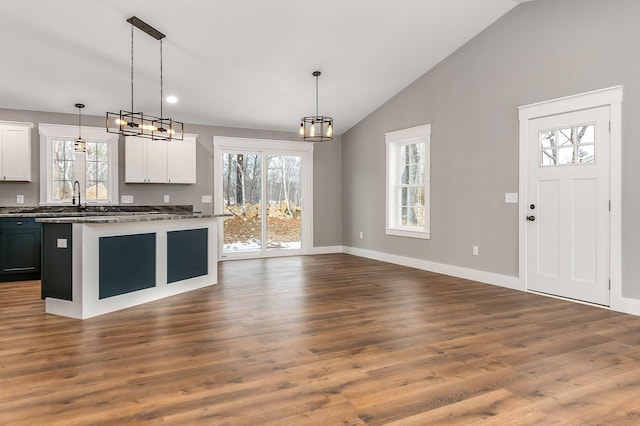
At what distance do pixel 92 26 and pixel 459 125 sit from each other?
4.84 m

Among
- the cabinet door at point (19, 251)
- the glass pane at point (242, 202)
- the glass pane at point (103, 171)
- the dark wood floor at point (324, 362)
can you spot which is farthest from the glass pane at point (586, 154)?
the cabinet door at point (19, 251)

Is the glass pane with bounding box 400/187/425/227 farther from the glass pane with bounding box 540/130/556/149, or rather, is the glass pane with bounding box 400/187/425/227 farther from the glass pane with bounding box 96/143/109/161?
the glass pane with bounding box 96/143/109/161

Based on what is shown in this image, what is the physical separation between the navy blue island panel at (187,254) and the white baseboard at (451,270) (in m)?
3.37

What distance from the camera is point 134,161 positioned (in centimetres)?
677

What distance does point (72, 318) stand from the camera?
386 cm

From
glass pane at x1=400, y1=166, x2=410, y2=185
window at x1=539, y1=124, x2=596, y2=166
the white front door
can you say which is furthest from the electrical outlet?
glass pane at x1=400, y1=166, x2=410, y2=185

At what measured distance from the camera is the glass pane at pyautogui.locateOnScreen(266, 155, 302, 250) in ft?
27.1

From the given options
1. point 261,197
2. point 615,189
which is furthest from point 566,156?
point 261,197

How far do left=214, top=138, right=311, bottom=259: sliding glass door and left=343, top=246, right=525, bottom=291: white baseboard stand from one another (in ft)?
5.37

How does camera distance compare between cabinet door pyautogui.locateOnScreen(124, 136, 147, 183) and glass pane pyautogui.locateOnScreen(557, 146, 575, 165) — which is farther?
cabinet door pyautogui.locateOnScreen(124, 136, 147, 183)

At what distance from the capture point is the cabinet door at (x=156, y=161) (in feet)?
22.6

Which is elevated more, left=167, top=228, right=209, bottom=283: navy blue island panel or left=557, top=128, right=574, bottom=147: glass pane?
left=557, top=128, right=574, bottom=147: glass pane

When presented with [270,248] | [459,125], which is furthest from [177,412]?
[270,248]

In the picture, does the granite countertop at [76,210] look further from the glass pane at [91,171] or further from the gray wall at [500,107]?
the gray wall at [500,107]
